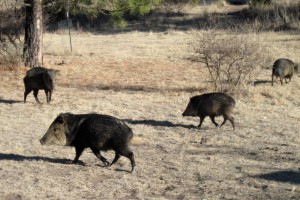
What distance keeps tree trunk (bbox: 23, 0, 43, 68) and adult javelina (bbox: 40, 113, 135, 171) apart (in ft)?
31.5

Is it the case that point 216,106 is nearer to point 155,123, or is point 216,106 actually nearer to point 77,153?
point 155,123

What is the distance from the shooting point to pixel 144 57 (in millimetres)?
21297

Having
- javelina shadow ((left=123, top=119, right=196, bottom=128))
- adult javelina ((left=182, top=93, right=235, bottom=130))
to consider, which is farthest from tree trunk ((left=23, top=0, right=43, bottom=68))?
adult javelina ((left=182, top=93, right=235, bottom=130))

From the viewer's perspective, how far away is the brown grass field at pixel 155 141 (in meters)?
6.90

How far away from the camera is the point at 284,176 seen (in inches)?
289

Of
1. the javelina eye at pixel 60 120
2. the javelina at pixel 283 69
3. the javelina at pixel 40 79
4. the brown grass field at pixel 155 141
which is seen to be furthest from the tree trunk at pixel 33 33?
the javelina eye at pixel 60 120

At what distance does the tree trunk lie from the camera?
54.7 ft

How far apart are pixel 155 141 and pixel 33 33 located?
8.81 m

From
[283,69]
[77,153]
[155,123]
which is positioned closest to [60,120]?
[77,153]

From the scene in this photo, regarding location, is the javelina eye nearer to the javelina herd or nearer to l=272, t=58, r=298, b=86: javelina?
the javelina herd

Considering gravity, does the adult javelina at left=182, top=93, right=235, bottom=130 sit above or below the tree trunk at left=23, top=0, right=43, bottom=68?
below

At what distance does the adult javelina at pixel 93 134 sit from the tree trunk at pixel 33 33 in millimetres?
9611

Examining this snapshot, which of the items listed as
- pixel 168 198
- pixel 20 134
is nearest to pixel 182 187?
pixel 168 198

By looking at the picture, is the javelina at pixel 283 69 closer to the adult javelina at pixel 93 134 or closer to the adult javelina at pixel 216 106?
the adult javelina at pixel 216 106
